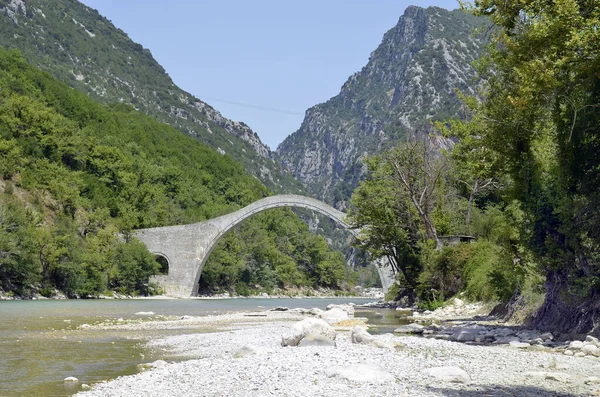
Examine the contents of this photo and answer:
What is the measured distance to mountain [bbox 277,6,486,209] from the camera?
342 feet

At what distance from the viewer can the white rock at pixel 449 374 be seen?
664 cm

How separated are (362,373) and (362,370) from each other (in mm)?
98

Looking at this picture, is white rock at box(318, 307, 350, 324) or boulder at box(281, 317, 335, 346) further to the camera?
white rock at box(318, 307, 350, 324)

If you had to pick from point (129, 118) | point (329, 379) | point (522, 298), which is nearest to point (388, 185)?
point (522, 298)

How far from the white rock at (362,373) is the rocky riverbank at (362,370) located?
0.01 m

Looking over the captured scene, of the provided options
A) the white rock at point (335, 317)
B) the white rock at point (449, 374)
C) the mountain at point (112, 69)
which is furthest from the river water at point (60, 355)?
the mountain at point (112, 69)

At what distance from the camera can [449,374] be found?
674 centimetres

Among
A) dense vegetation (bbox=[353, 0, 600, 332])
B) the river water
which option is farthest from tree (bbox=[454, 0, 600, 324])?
the river water

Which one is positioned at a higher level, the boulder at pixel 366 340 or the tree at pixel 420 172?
the tree at pixel 420 172

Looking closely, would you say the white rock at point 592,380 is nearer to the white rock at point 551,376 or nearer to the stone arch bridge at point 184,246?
the white rock at point 551,376

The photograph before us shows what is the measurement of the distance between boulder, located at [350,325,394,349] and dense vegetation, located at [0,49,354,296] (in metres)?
23.2

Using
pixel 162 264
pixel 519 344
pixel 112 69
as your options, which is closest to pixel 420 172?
pixel 519 344

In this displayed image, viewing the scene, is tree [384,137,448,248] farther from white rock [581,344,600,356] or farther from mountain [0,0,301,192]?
mountain [0,0,301,192]

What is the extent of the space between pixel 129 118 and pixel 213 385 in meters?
72.1
